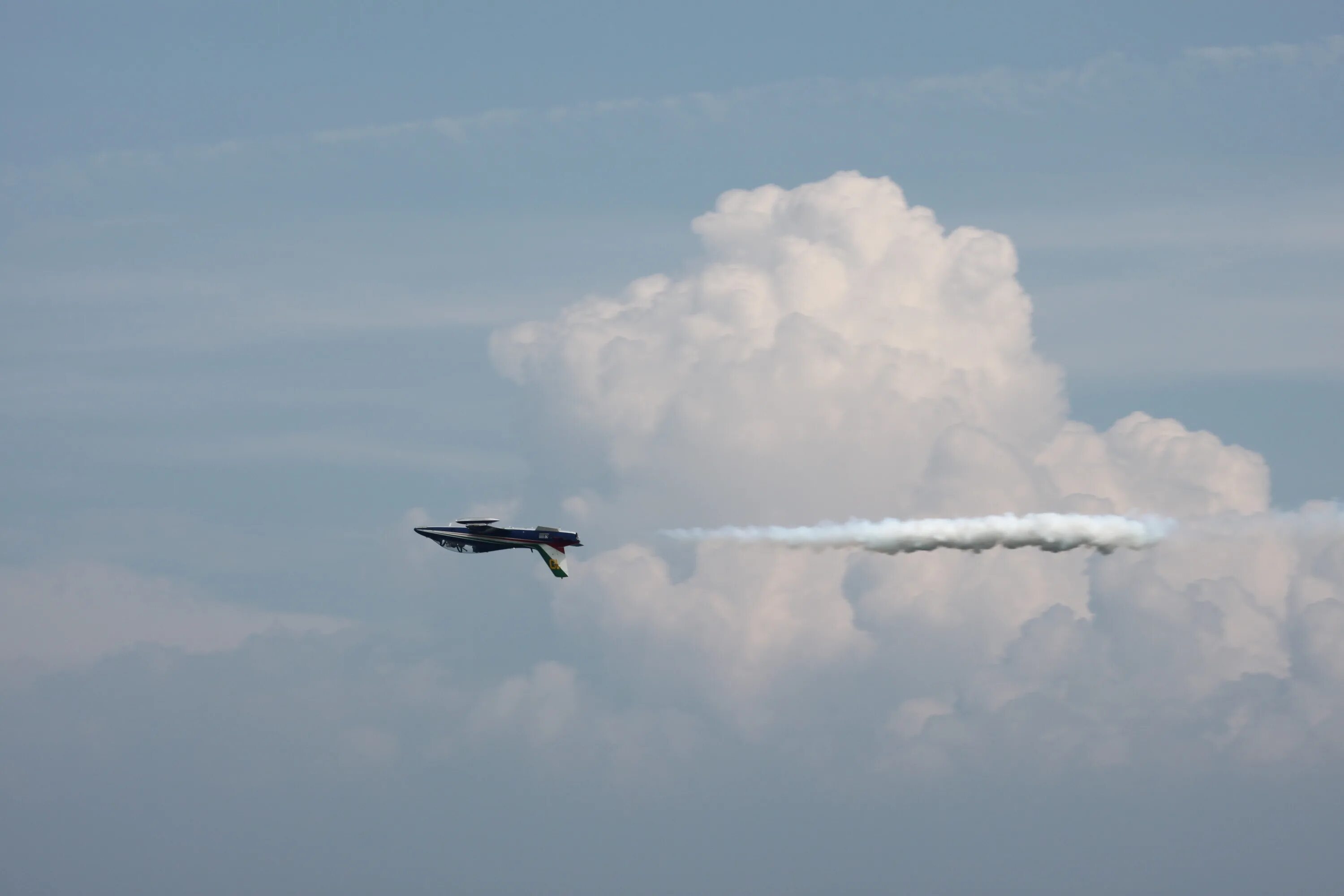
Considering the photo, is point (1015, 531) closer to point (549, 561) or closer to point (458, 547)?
point (549, 561)

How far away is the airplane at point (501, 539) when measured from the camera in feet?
370

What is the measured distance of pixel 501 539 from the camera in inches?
4520

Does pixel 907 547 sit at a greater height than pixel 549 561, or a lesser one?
greater

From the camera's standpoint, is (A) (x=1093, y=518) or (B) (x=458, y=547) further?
(B) (x=458, y=547)

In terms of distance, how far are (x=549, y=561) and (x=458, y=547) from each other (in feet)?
33.7

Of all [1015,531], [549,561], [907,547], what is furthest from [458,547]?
[1015,531]

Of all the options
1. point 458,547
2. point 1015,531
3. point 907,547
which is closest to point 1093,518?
point 1015,531

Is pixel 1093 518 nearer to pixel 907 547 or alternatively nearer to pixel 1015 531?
pixel 1015 531

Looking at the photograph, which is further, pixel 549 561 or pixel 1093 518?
pixel 549 561

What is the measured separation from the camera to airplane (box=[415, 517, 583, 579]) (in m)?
113

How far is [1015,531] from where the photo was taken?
107 meters

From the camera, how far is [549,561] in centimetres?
11306

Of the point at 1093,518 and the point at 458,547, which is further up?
the point at 1093,518

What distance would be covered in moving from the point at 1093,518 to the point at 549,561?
50841 millimetres
